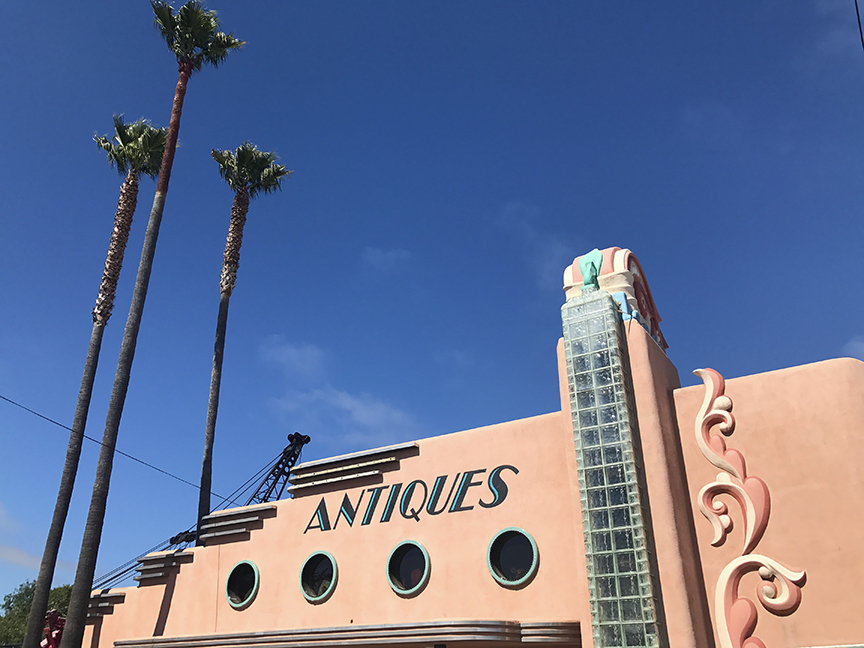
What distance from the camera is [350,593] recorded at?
1576cm

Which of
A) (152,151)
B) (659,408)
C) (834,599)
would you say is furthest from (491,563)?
(152,151)

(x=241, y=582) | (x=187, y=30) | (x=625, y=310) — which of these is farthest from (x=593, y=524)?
(x=187, y=30)

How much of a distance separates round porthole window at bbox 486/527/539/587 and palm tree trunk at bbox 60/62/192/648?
39.1ft

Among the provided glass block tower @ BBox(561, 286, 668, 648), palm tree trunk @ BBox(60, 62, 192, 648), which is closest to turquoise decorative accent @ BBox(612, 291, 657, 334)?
glass block tower @ BBox(561, 286, 668, 648)

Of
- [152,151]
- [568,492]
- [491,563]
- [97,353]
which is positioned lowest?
[491,563]

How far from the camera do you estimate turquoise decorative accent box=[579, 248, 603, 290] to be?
47.9 feet

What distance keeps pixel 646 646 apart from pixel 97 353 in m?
19.5

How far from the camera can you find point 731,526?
12.0 meters

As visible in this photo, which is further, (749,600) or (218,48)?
(218,48)

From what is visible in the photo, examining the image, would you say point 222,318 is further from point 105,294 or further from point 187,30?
point 187,30

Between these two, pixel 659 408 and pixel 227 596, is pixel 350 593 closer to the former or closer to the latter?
pixel 227 596

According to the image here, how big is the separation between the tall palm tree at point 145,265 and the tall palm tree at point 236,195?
5.08 metres

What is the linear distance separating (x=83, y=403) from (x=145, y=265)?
488 centimetres

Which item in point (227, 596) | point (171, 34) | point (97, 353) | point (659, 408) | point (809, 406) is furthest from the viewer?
point (171, 34)
